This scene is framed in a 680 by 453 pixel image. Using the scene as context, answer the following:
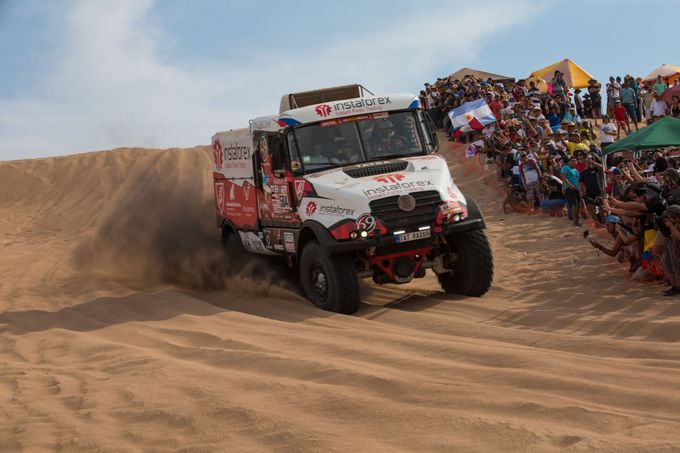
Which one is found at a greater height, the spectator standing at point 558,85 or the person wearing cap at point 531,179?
the spectator standing at point 558,85

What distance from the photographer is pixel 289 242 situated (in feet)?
40.8

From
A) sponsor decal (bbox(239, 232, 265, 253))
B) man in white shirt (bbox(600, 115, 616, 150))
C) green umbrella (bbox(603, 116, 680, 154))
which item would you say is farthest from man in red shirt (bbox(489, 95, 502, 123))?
sponsor decal (bbox(239, 232, 265, 253))

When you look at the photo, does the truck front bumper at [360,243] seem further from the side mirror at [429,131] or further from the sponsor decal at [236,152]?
the sponsor decal at [236,152]

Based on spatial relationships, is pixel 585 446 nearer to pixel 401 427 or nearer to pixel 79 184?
pixel 401 427

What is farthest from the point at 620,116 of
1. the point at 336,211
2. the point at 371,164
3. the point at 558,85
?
the point at 336,211

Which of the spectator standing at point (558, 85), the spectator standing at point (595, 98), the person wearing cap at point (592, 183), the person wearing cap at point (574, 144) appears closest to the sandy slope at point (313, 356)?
the person wearing cap at point (592, 183)

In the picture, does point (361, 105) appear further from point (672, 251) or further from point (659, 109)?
point (659, 109)

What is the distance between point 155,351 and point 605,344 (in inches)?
177

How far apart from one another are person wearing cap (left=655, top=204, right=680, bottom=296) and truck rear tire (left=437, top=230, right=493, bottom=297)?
2.11 metres

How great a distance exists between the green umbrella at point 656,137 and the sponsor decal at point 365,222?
7.86m

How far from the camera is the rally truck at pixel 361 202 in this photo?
A: 1104 centimetres

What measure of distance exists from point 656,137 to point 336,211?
27.1 ft

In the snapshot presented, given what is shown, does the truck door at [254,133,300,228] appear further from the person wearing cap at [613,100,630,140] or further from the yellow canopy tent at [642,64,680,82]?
the yellow canopy tent at [642,64,680,82]

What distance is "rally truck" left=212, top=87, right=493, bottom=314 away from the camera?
1104 cm
